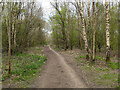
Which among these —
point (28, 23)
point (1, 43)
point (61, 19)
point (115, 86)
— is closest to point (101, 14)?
point (61, 19)

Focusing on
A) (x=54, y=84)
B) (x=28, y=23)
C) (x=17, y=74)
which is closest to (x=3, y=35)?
(x=28, y=23)

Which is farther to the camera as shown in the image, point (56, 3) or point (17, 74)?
point (56, 3)

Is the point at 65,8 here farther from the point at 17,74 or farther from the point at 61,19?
the point at 17,74

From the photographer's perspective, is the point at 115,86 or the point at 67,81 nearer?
the point at 115,86

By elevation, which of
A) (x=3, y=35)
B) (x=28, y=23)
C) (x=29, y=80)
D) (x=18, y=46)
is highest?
(x=28, y=23)

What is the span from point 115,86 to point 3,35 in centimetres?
1600

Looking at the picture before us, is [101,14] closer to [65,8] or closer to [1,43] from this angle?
[65,8]

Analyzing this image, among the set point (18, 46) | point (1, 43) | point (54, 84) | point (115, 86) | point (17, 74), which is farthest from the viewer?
point (18, 46)

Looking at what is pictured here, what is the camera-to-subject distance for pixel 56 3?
23.9m

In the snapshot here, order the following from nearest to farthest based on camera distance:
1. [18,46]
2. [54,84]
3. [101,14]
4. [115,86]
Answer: [115,86] → [54,84] → [101,14] → [18,46]

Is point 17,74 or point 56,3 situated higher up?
point 56,3

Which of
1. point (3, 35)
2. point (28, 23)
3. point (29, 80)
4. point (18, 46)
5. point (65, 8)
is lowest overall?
point (29, 80)

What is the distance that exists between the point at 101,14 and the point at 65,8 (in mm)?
9204

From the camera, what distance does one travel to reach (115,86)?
6.30 metres
